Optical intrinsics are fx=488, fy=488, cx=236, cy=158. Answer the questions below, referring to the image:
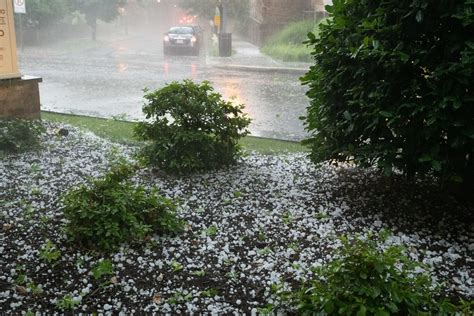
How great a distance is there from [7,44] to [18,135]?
6.02 feet

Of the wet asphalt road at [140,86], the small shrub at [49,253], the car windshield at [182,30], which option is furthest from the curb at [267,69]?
the small shrub at [49,253]

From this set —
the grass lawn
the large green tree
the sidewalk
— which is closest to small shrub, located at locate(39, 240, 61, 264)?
the grass lawn

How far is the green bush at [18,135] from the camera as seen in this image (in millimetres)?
5781

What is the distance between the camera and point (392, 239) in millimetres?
3746

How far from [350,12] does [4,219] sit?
3366 millimetres

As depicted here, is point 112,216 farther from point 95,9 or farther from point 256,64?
point 95,9

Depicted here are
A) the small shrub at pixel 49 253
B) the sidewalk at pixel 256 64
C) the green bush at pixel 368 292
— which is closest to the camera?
the green bush at pixel 368 292

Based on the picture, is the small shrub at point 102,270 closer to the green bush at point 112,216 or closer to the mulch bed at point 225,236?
the mulch bed at point 225,236

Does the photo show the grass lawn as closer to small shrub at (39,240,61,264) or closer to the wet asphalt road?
the wet asphalt road

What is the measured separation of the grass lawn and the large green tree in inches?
1010

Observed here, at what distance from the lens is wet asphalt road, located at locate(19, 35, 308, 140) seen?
31.2ft

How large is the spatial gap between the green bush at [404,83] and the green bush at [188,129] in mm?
1390

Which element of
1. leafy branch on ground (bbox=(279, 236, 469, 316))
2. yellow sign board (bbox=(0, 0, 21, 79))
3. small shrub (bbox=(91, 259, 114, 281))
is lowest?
small shrub (bbox=(91, 259, 114, 281))

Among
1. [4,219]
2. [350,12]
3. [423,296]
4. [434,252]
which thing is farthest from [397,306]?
[4,219]
